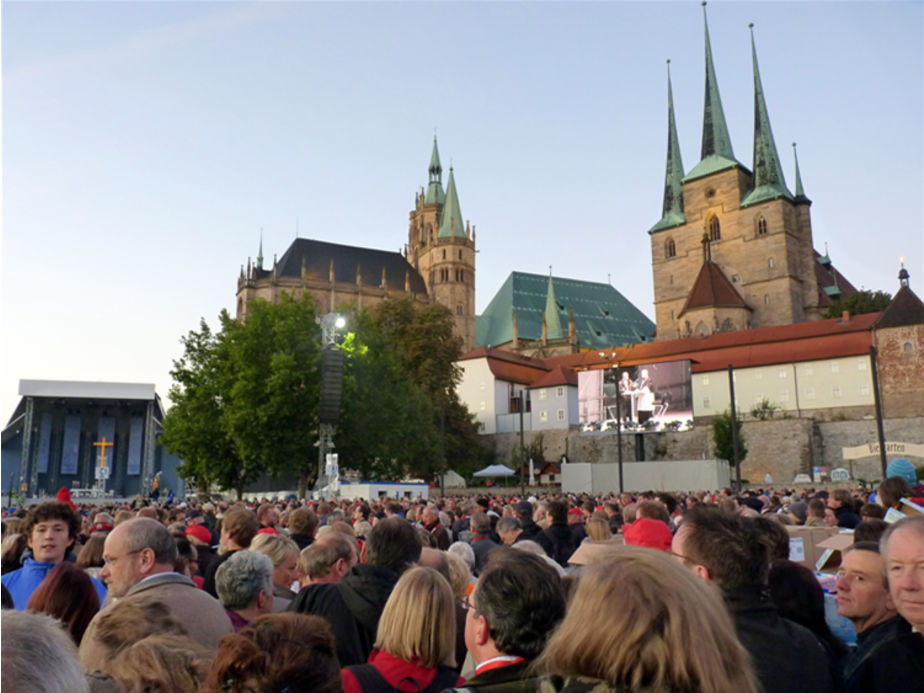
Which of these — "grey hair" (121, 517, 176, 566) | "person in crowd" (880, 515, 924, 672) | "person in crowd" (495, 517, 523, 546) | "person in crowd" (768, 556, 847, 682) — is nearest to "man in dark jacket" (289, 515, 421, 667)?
"grey hair" (121, 517, 176, 566)

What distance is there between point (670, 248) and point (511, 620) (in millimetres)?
85849

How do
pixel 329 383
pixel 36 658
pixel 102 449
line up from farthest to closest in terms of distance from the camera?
pixel 102 449, pixel 329 383, pixel 36 658

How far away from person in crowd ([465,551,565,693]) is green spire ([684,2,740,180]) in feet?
285

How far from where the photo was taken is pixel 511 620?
281 centimetres

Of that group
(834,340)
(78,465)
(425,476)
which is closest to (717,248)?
(834,340)

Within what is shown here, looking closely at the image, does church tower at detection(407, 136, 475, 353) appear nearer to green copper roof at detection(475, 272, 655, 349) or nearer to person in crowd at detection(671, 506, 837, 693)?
green copper roof at detection(475, 272, 655, 349)

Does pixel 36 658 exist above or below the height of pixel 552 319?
below

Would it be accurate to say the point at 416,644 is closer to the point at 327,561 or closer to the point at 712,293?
the point at 327,561

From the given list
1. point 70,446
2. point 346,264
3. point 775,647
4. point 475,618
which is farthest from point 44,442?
point 775,647

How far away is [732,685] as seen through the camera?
185 centimetres

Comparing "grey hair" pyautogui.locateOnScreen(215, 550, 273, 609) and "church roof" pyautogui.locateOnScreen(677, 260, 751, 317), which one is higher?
"church roof" pyautogui.locateOnScreen(677, 260, 751, 317)

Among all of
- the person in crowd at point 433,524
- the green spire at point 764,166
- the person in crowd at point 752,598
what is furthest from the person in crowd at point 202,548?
the green spire at point 764,166

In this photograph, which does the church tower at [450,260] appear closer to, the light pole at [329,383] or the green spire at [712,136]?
the green spire at [712,136]

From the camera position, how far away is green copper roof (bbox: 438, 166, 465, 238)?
105 m
